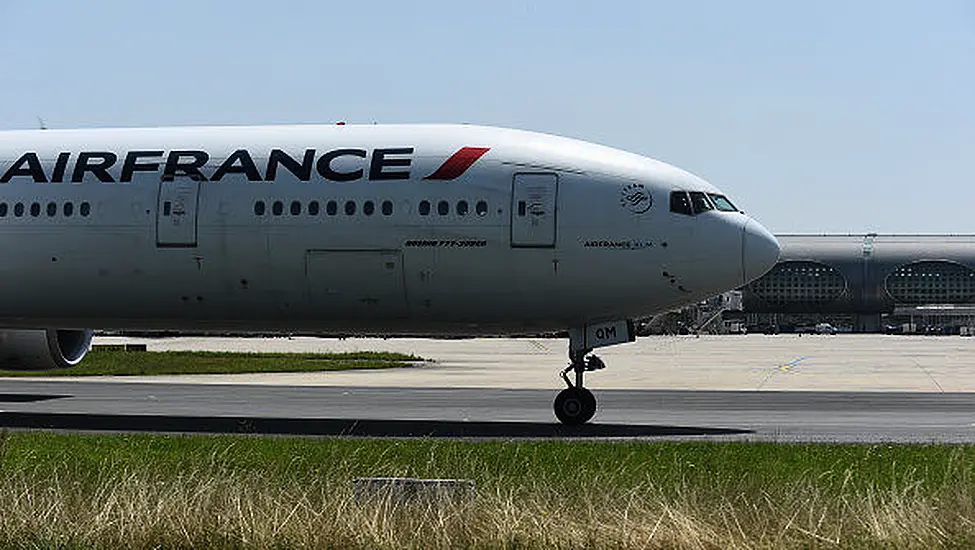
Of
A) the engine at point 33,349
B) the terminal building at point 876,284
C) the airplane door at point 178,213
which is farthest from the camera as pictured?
the terminal building at point 876,284

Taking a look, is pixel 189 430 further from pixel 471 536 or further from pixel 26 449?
pixel 471 536

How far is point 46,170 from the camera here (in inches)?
949

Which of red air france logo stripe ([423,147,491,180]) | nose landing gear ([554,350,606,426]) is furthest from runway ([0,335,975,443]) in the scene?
red air france logo stripe ([423,147,491,180])

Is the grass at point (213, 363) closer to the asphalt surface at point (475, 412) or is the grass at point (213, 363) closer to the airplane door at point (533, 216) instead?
the asphalt surface at point (475, 412)

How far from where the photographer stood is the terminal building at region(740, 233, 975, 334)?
145750mm

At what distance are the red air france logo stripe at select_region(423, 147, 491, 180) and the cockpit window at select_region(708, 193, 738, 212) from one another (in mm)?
3691

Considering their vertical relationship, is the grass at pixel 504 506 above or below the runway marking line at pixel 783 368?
above

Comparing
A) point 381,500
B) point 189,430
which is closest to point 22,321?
point 189,430

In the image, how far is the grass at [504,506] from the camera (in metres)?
10.3

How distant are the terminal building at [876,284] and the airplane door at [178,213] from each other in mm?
125810

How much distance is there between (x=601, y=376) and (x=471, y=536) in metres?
31.3

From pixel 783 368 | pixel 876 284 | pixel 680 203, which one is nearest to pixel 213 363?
pixel 783 368

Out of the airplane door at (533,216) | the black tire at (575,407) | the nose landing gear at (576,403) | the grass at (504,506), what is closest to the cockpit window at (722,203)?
the airplane door at (533,216)

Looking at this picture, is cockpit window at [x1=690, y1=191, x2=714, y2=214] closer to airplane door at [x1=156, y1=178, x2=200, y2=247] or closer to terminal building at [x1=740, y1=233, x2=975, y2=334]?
airplane door at [x1=156, y1=178, x2=200, y2=247]
